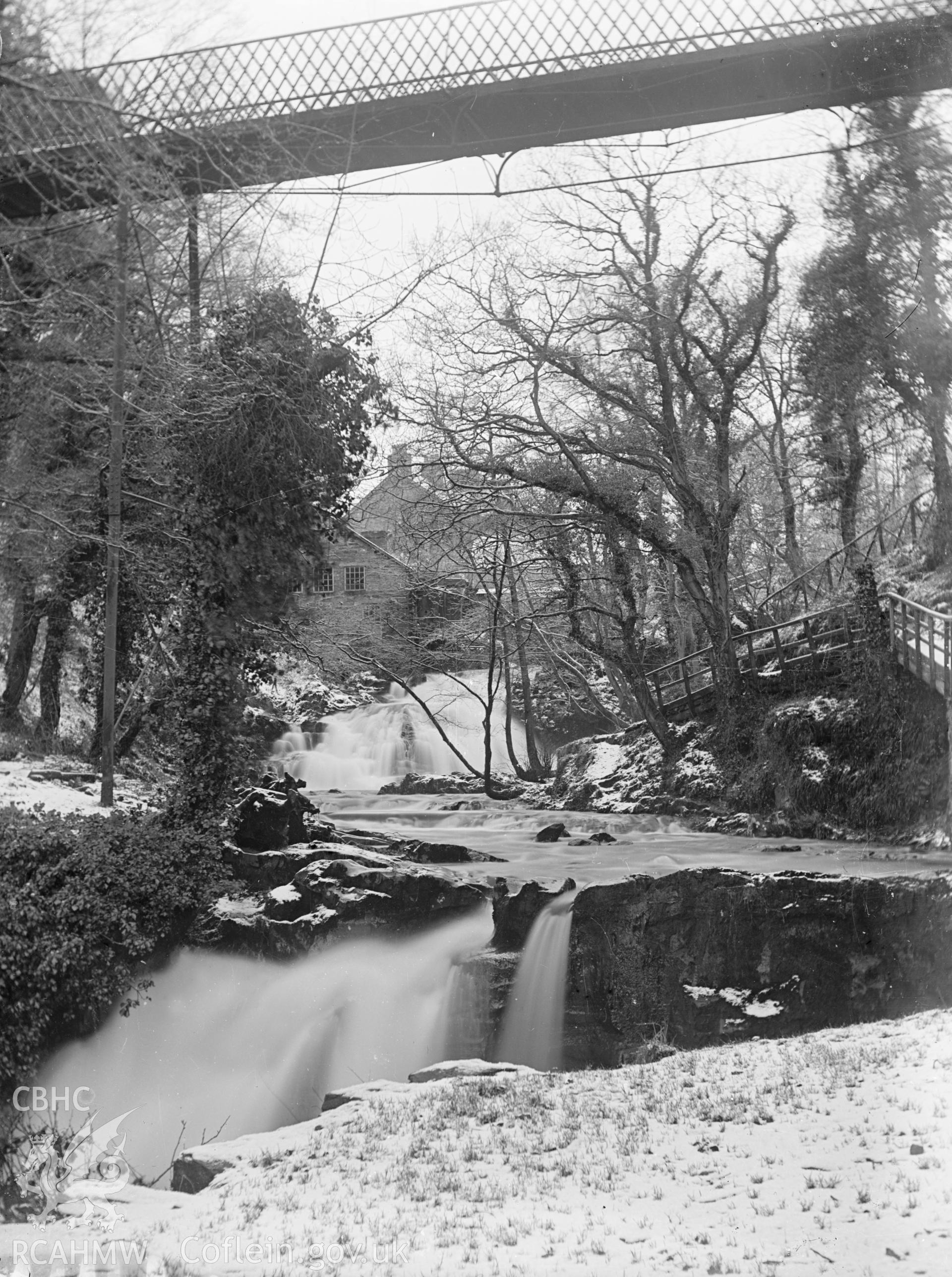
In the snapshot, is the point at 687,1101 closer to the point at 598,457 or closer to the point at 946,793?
the point at 946,793

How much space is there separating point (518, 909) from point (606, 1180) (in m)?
2.97

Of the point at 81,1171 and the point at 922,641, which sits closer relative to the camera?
the point at 81,1171

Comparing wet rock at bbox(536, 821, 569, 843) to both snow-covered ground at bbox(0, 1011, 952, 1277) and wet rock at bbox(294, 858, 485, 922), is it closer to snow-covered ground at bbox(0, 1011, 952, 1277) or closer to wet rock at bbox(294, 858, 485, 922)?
wet rock at bbox(294, 858, 485, 922)

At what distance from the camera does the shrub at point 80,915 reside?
6.02 m

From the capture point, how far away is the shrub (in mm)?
6023

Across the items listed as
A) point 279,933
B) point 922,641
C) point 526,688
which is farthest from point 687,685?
point 279,933

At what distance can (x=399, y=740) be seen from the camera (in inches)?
481

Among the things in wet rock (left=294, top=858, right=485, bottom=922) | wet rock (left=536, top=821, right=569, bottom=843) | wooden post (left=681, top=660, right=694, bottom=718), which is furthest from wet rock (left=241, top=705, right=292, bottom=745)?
wooden post (left=681, top=660, right=694, bottom=718)

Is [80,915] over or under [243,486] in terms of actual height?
under

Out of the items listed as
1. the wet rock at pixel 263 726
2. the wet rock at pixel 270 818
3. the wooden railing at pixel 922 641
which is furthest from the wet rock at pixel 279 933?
the wooden railing at pixel 922 641

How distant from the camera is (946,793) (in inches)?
298

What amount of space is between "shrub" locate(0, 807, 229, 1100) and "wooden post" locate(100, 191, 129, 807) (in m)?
0.79

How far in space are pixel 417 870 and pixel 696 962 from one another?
6.13 feet

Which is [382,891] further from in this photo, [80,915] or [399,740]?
[399,740]
